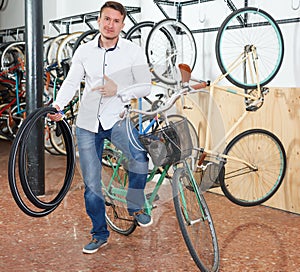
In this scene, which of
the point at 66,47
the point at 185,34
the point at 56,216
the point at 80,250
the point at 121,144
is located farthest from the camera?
the point at 66,47

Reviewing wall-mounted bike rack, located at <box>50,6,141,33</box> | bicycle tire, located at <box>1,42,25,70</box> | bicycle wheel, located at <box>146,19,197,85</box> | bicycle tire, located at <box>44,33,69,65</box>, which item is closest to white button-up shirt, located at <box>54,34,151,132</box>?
bicycle wheel, located at <box>146,19,197,85</box>

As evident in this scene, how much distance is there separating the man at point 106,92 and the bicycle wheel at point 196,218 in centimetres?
28

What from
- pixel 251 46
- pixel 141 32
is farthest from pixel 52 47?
pixel 251 46

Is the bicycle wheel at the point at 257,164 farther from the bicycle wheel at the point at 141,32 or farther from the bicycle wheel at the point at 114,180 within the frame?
the bicycle wheel at the point at 141,32

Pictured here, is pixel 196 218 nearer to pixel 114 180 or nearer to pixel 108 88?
pixel 114 180

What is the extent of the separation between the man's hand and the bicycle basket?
32 centimetres

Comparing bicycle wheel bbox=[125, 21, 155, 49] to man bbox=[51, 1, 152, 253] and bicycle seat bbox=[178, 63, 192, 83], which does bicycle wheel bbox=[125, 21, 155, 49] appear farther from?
man bbox=[51, 1, 152, 253]

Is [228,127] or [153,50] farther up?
[153,50]

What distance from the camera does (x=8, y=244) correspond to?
357cm

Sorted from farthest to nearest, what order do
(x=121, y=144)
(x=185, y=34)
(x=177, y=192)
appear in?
(x=185, y=34)
(x=121, y=144)
(x=177, y=192)

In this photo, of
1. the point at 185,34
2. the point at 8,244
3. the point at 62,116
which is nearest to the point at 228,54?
the point at 185,34

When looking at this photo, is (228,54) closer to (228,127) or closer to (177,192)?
(228,127)

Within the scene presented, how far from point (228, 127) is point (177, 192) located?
6.57 feet

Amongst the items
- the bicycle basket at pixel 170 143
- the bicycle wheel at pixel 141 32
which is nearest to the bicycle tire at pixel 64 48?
the bicycle wheel at pixel 141 32
